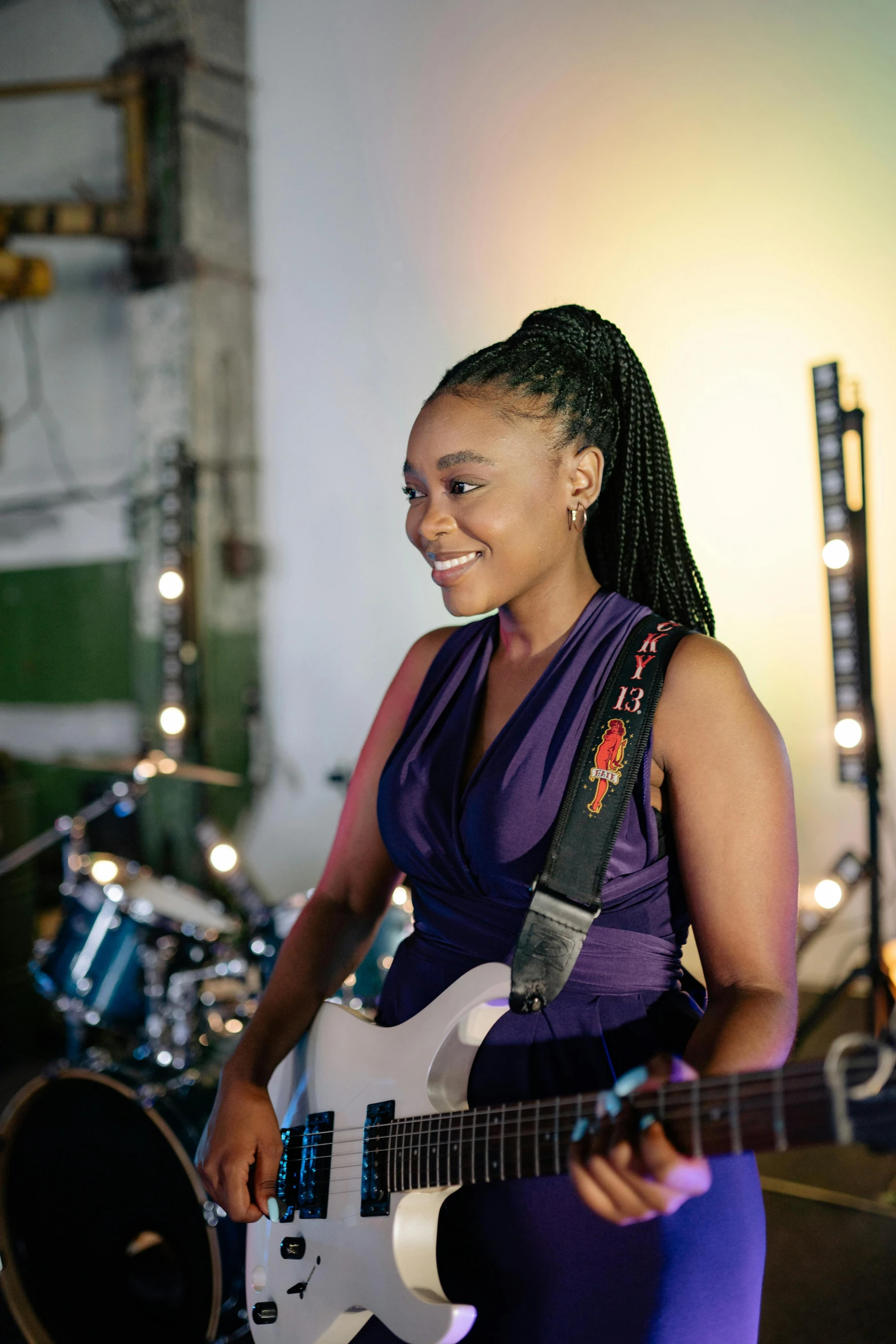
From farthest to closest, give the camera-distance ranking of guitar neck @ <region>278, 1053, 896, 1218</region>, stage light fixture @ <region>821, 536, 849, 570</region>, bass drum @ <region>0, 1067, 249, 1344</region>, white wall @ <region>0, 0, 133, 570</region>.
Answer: white wall @ <region>0, 0, 133, 570</region> < stage light fixture @ <region>821, 536, 849, 570</region> < bass drum @ <region>0, 1067, 249, 1344</region> < guitar neck @ <region>278, 1053, 896, 1218</region>

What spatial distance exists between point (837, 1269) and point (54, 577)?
5.84m

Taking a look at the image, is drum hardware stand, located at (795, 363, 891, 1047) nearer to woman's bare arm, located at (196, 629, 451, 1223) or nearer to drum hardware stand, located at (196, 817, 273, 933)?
woman's bare arm, located at (196, 629, 451, 1223)

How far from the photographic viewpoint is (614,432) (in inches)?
59.7

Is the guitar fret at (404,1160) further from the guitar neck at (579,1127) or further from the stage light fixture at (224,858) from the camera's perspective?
the stage light fixture at (224,858)

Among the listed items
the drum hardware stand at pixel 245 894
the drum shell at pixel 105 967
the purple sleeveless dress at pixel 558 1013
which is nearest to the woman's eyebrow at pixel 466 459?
the purple sleeveless dress at pixel 558 1013

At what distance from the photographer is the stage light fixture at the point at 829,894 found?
334 centimetres

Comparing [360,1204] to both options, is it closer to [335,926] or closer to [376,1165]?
[376,1165]

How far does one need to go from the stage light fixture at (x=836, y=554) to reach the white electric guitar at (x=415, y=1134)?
230 cm

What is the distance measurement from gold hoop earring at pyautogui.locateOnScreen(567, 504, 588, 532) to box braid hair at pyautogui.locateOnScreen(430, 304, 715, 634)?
8 cm

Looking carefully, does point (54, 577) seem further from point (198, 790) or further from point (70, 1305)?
point (70, 1305)

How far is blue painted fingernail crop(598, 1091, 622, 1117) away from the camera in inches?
38.2

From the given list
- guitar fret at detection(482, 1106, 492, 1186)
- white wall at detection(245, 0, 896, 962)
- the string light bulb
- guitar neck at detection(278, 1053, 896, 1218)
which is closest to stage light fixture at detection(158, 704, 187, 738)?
the string light bulb

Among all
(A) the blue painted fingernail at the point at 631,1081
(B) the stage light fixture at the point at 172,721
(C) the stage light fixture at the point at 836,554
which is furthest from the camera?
(B) the stage light fixture at the point at 172,721

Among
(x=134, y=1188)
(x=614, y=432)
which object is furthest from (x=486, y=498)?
(x=134, y=1188)
